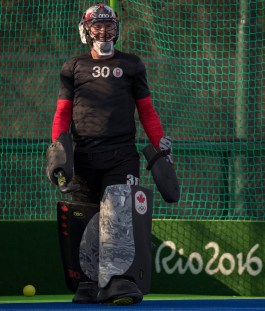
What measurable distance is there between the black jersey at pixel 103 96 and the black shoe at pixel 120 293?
2.66 feet

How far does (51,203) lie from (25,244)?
2.28 feet

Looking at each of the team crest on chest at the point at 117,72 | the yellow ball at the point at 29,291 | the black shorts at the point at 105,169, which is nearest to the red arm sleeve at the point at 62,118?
the black shorts at the point at 105,169

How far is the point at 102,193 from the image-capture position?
7492 millimetres

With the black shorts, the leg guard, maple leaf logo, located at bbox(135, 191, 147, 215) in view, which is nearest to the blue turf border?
the leg guard

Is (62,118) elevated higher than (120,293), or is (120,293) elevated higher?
(62,118)

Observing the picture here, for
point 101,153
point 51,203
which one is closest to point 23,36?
point 51,203

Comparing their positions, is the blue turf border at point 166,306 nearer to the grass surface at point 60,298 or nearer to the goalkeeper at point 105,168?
the goalkeeper at point 105,168

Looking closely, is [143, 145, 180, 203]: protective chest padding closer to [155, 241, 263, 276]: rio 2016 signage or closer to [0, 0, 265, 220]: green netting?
[155, 241, 263, 276]: rio 2016 signage

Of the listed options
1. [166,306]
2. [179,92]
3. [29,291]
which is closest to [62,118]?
[166,306]

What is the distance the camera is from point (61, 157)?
7.41 metres

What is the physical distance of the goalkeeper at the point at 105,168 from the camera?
24.1 ft

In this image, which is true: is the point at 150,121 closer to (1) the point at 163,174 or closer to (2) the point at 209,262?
(1) the point at 163,174

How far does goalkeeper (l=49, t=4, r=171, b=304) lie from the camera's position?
24.1 ft

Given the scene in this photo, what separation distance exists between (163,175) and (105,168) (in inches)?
13.8
